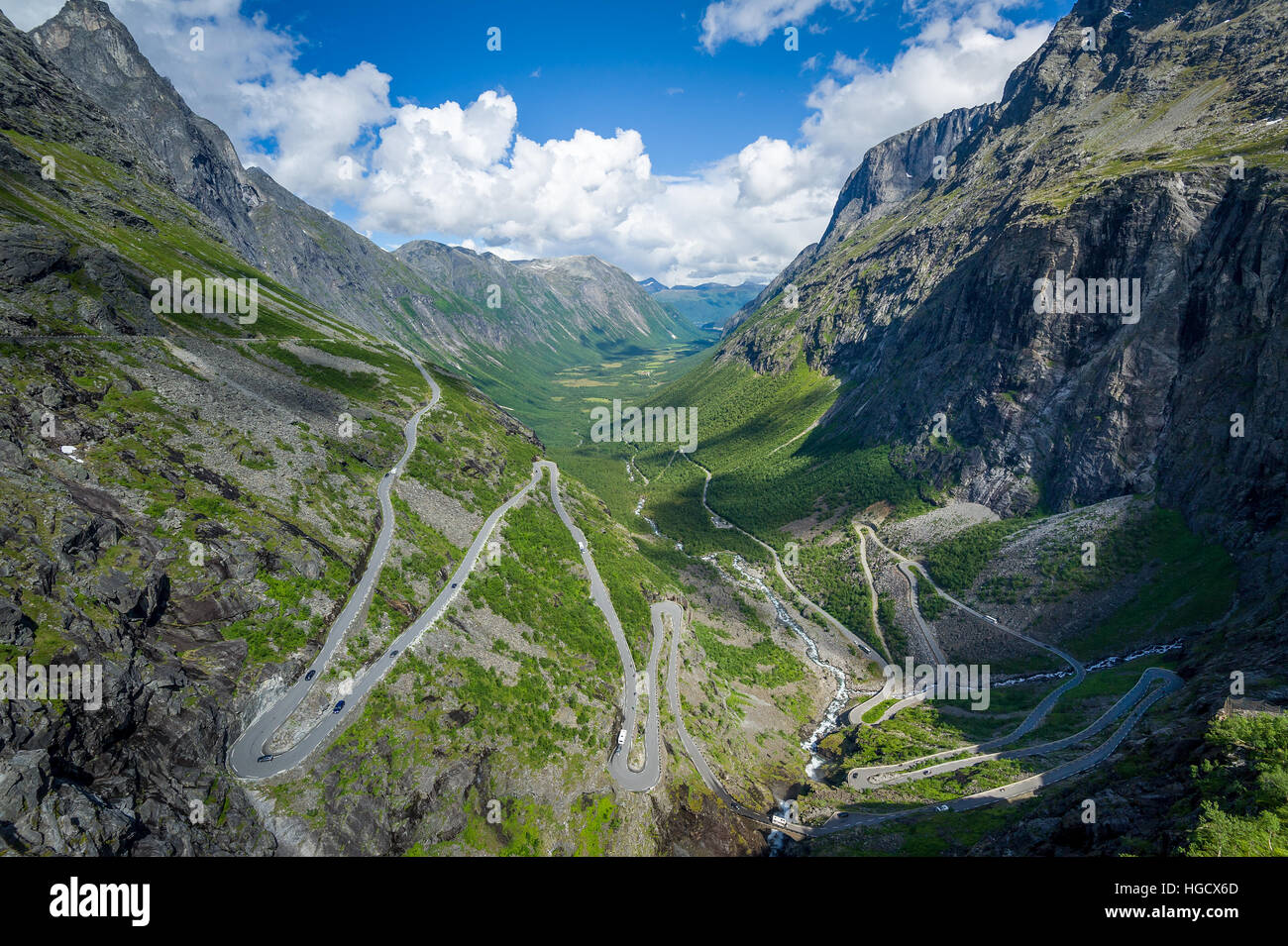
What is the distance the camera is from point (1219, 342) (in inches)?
3986

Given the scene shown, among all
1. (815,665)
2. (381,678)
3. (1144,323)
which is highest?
(1144,323)

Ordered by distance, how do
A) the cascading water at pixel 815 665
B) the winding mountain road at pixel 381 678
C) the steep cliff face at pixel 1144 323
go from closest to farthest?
the winding mountain road at pixel 381 678 → the cascading water at pixel 815 665 → the steep cliff face at pixel 1144 323

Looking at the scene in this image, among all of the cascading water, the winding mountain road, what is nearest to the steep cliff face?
the cascading water

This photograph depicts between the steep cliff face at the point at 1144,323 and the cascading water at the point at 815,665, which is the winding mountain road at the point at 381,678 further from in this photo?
the steep cliff face at the point at 1144,323

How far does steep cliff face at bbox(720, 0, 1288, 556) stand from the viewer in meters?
95.3

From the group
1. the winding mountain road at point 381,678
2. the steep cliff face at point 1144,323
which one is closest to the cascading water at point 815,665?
the winding mountain road at point 381,678

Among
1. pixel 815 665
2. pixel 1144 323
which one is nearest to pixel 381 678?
pixel 815 665

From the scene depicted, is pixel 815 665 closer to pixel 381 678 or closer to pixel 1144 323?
pixel 381 678

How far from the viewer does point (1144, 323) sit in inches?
4572

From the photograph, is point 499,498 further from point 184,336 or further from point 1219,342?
point 1219,342

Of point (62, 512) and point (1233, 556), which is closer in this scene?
point (62, 512)

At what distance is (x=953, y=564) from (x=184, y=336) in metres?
158

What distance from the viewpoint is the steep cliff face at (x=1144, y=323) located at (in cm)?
9531

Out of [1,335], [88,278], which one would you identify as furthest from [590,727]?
→ [88,278]
